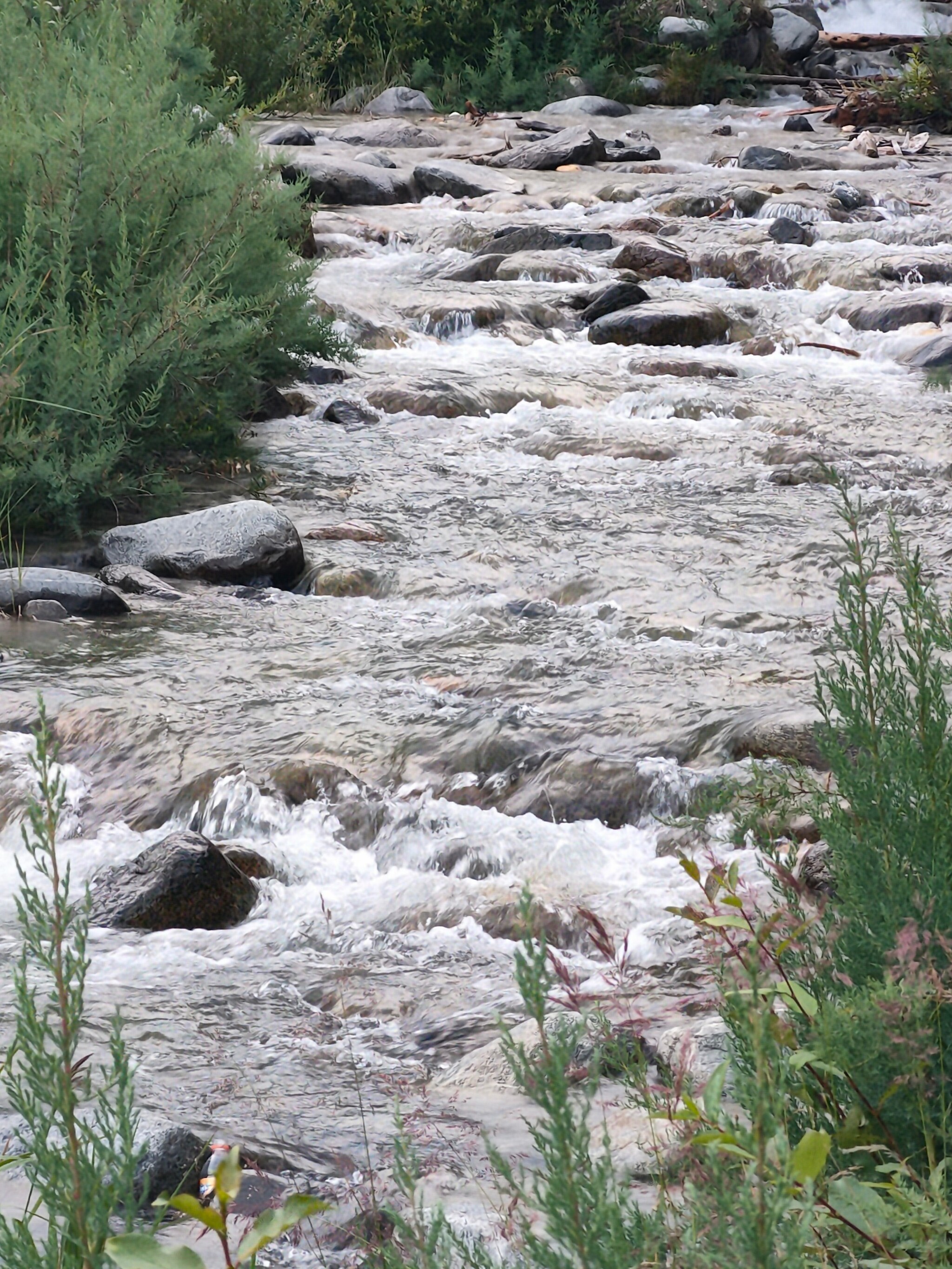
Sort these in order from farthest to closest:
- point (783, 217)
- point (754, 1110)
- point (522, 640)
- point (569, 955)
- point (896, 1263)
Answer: point (783, 217) < point (522, 640) < point (569, 955) < point (896, 1263) < point (754, 1110)

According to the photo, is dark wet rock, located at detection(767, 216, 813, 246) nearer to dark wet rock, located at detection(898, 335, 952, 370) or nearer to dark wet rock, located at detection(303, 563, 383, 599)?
dark wet rock, located at detection(898, 335, 952, 370)

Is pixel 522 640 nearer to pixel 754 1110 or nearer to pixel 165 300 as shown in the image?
pixel 165 300

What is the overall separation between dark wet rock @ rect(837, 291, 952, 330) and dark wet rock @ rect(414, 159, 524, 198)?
5747mm

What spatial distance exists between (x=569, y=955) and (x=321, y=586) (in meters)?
3.04

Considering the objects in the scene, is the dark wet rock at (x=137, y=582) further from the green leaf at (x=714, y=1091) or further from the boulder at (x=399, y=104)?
the boulder at (x=399, y=104)

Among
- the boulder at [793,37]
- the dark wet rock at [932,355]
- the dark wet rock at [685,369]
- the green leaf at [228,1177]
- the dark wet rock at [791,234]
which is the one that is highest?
the boulder at [793,37]

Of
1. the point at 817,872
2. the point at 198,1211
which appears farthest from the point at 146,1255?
the point at 817,872

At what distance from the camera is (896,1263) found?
4.91ft

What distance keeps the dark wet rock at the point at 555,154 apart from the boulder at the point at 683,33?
5392 millimetres

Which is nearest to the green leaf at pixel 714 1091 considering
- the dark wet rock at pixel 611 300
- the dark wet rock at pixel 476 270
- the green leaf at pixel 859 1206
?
the green leaf at pixel 859 1206

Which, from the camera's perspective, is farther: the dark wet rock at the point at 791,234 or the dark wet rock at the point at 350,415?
the dark wet rock at the point at 791,234

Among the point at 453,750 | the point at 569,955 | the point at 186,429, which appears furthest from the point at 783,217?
the point at 569,955

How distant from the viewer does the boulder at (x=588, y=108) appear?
64.2 ft

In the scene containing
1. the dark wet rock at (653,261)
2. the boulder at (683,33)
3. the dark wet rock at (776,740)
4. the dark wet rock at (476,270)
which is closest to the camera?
the dark wet rock at (776,740)
